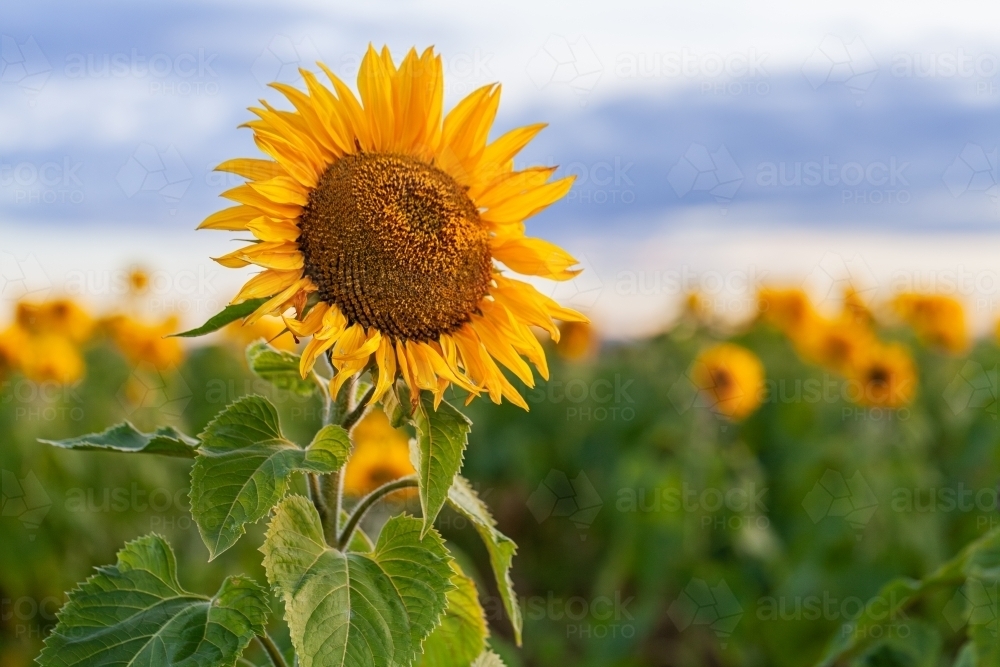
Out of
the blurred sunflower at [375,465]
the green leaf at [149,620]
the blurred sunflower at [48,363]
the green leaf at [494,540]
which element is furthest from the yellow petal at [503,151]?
the blurred sunflower at [48,363]

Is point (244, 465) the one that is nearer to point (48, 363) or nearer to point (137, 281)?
point (48, 363)

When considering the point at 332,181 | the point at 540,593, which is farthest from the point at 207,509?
the point at 540,593

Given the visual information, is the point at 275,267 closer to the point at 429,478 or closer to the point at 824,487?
the point at 429,478

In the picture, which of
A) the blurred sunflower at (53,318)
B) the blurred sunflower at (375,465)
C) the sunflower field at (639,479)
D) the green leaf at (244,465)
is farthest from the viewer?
the blurred sunflower at (53,318)

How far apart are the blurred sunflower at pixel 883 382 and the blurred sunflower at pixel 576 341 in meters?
1.89

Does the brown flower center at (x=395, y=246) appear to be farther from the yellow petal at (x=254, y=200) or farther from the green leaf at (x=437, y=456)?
the green leaf at (x=437, y=456)

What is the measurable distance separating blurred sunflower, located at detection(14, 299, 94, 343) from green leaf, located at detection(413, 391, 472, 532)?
18.1 feet

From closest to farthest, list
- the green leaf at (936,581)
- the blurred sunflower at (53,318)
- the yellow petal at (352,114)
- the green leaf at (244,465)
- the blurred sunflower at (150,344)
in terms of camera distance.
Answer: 1. the green leaf at (244,465)
2. the yellow petal at (352,114)
3. the green leaf at (936,581)
4. the blurred sunflower at (150,344)
5. the blurred sunflower at (53,318)

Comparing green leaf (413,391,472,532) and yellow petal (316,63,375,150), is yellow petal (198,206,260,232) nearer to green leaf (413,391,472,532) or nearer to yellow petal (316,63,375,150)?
yellow petal (316,63,375,150)

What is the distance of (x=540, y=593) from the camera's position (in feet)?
20.2

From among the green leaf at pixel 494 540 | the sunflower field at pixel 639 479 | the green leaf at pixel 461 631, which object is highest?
the green leaf at pixel 494 540

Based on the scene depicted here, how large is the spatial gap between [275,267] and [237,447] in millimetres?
253

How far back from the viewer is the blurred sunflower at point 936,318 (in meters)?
7.54

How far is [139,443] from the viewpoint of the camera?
155 centimetres
